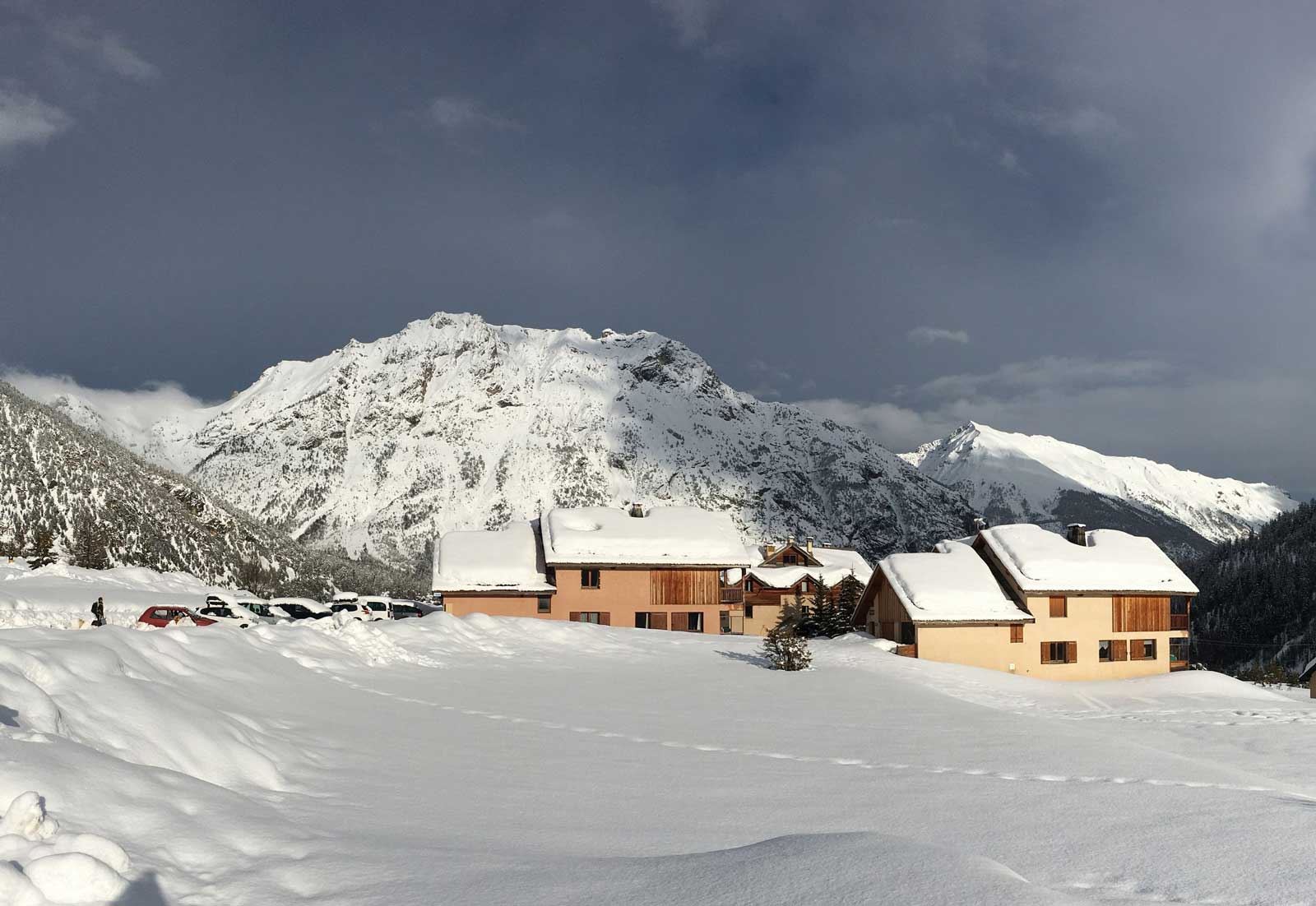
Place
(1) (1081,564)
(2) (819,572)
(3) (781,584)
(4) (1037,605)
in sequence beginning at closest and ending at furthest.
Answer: (4) (1037,605), (1) (1081,564), (3) (781,584), (2) (819,572)

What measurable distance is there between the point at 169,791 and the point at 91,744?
235 centimetres

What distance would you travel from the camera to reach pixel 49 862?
568 centimetres

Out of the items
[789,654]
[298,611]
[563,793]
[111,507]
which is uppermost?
[111,507]

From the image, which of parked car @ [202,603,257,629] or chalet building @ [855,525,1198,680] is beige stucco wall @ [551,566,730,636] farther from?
parked car @ [202,603,257,629]

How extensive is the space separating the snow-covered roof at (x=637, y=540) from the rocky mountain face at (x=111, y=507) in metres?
53.3

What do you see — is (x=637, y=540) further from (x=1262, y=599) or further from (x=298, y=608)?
(x=1262, y=599)

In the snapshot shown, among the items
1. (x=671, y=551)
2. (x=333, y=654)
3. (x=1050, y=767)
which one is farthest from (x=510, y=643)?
(x=1050, y=767)

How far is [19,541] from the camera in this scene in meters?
86.1

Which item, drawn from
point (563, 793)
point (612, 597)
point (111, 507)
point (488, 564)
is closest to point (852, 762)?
point (563, 793)

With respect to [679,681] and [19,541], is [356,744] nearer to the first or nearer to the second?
[679,681]

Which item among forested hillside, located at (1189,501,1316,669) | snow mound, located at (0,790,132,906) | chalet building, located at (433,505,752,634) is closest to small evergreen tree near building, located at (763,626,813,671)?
chalet building, located at (433,505,752,634)

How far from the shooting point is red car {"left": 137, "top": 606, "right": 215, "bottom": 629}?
1390 inches

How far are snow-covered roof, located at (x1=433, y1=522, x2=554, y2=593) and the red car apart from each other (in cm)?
1663

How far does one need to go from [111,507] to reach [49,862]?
355 feet
